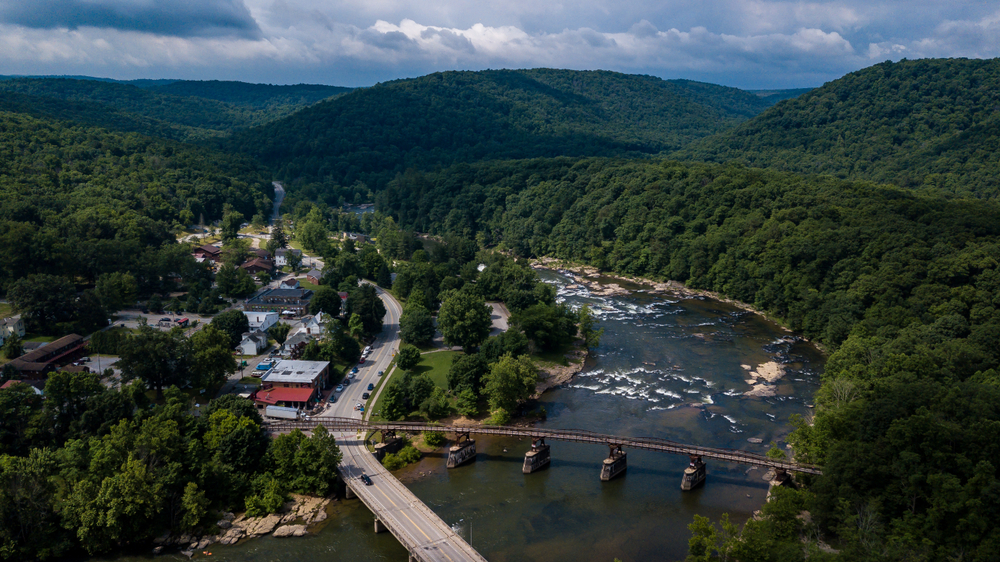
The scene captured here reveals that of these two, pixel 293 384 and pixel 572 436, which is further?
pixel 293 384

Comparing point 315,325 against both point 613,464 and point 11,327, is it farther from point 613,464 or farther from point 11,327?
point 613,464

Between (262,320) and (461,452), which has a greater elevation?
(262,320)

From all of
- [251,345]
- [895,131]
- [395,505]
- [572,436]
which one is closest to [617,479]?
[572,436]

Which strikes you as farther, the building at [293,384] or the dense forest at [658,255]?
the building at [293,384]

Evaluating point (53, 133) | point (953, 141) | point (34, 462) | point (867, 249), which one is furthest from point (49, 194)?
point (953, 141)

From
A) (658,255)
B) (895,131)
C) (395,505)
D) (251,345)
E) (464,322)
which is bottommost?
(395,505)

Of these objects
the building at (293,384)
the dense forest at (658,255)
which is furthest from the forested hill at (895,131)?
the building at (293,384)

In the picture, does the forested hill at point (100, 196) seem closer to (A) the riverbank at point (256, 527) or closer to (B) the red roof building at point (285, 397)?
(B) the red roof building at point (285, 397)
